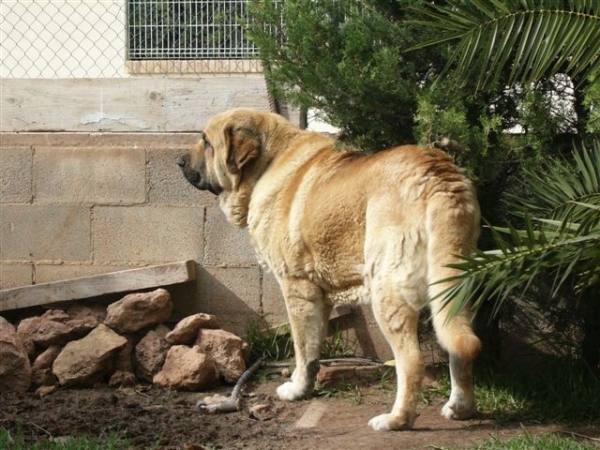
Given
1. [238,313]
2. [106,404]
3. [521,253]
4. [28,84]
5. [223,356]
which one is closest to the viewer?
[521,253]

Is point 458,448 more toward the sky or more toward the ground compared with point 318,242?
more toward the ground

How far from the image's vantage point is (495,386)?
246 inches

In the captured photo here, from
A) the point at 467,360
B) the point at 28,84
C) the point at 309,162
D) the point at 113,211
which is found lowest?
the point at 467,360

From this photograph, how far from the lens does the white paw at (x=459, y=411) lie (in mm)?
5668

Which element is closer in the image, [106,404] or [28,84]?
[106,404]

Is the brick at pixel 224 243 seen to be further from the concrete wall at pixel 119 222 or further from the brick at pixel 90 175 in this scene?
the brick at pixel 90 175

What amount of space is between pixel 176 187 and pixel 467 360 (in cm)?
336

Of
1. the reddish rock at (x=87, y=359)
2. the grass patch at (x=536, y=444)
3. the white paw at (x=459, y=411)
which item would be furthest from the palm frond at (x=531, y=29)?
the reddish rock at (x=87, y=359)

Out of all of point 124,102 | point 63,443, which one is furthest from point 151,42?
point 63,443

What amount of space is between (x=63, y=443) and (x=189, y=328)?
7.25 feet

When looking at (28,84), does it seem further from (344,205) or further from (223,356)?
(344,205)

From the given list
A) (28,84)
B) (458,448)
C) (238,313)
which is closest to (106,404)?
(238,313)

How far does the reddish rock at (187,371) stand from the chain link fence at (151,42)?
2.45m

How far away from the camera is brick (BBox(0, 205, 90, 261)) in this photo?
7.85 metres
